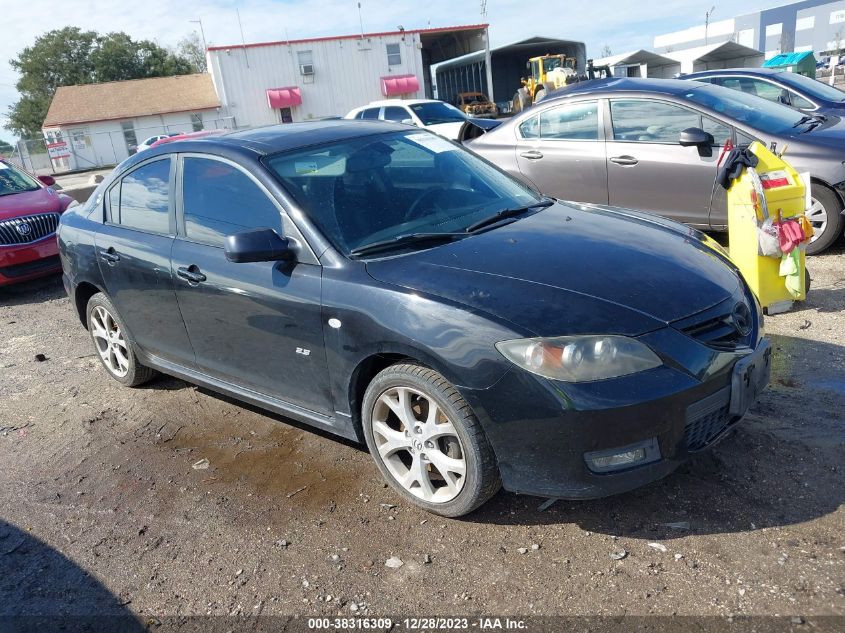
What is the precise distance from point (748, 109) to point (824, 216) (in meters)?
1.30

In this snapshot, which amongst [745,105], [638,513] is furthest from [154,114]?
[638,513]

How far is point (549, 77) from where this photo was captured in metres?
27.0

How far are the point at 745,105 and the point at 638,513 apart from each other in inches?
206

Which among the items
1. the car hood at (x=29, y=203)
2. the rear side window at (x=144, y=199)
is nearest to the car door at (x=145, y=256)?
the rear side window at (x=144, y=199)

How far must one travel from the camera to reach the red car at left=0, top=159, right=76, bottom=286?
27.9 feet

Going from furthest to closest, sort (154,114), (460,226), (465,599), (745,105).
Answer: (154,114) < (745,105) < (460,226) < (465,599)

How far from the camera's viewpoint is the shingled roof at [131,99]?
46375 mm

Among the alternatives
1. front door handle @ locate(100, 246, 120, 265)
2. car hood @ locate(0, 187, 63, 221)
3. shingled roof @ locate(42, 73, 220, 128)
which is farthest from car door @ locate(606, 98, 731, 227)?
shingled roof @ locate(42, 73, 220, 128)

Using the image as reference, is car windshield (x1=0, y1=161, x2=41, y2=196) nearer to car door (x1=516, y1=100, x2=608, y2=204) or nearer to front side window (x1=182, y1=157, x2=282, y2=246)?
front side window (x1=182, y1=157, x2=282, y2=246)

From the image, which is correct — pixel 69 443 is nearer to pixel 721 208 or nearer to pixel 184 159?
pixel 184 159

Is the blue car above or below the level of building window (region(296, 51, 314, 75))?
below

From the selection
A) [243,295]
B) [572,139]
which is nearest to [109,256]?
[243,295]

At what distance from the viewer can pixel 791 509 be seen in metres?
2.92

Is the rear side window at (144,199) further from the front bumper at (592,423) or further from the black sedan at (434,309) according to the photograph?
the front bumper at (592,423)
